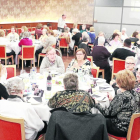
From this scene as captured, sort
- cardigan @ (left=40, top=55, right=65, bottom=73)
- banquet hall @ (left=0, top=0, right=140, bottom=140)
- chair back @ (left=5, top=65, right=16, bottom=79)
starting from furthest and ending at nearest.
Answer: cardigan @ (left=40, top=55, right=65, bottom=73) → chair back @ (left=5, top=65, right=16, bottom=79) → banquet hall @ (left=0, top=0, right=140, bottom=140)

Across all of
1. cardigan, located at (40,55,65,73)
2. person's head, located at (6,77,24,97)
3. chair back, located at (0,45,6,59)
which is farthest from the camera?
chair back, located at (0,45,6,59)

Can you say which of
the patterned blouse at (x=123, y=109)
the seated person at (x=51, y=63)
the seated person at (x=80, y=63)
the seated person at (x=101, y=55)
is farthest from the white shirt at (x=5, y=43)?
the patterned blouse at (x=123, y=109)

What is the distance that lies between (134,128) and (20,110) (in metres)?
1.28

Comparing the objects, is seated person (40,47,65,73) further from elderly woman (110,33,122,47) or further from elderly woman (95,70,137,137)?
elderly woman (110,33,122,47)

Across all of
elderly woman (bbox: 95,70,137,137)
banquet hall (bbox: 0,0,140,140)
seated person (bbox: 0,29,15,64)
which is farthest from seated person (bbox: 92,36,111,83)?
elderly woman (bbox: 95,70,137,137)

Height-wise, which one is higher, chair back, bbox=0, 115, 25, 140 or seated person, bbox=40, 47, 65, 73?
seated person, bbox=40, 47, 65, 73

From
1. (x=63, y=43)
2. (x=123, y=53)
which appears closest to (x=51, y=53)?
(x=123, y=53)

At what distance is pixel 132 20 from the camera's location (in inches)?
499

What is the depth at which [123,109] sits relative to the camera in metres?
2.89

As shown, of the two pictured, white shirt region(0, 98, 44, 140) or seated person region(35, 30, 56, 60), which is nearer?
white shirt region(0, 98, 44, 140)

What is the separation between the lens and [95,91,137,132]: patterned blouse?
9.43 feet

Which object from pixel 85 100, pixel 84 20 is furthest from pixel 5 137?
pixel 84 20

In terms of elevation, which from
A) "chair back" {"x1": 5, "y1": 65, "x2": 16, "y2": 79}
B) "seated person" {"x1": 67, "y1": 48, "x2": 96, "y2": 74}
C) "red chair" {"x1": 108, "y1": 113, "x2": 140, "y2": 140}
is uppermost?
"seated person" {"x1": 67, "y1": 48, "x2": 96, "y2": 74}

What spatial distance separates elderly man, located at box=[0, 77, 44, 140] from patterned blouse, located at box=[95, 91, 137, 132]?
0.85 metres
